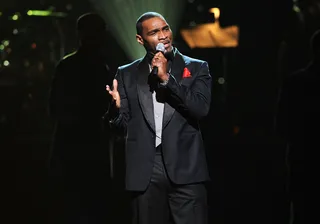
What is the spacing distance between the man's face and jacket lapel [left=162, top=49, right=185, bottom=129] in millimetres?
78

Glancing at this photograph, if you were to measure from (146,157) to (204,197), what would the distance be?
1.03 ft

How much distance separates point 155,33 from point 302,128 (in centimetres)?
143

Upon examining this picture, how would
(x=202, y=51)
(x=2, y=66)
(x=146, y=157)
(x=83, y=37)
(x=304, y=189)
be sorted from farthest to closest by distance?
(x=2, y=66)
(x=202, y=51)
(x=83, y=37)
(x=304, y=189)
(x=146, y=157)

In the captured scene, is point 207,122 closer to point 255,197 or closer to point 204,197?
point 255,197

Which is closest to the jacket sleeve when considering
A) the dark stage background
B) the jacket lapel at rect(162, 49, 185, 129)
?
the jacket lapel at rect(162, 49, 185, 129)

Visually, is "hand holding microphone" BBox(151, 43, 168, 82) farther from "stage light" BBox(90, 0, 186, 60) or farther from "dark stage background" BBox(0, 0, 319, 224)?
"dark stage background" BBox(0, 0, 319, 224)

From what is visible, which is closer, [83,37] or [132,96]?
[132,96]

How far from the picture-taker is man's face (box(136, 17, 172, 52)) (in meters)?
2.47

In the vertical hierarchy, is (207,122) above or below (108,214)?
above

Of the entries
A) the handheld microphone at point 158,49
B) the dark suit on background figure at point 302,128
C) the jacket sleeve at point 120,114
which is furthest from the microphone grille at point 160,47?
the dark suit on background figure at point 302,128

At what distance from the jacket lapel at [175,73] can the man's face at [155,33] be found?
0.26 feet

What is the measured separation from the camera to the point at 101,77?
390cm

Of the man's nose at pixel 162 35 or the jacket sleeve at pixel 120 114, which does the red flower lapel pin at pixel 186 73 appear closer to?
the man's nose at pixel 162 35

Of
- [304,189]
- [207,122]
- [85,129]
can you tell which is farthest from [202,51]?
[304,189]
